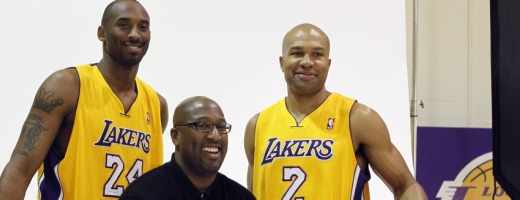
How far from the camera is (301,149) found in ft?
9.20

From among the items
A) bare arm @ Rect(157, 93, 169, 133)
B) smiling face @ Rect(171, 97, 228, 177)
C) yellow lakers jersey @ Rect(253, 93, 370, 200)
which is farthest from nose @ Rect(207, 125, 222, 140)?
bare arm @ Rect(157, 93, 169, 133)

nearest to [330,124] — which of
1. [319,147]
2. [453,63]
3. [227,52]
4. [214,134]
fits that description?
[319,147]

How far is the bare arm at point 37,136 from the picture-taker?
2.36m

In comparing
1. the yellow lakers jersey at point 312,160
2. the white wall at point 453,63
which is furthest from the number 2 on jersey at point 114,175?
the white wall at point 453,63

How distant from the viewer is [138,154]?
261 centimetres

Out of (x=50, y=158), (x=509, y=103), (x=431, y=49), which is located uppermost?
(x=431, y=49)

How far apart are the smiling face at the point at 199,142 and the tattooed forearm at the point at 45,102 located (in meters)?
0.42

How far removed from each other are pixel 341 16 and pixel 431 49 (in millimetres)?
1325

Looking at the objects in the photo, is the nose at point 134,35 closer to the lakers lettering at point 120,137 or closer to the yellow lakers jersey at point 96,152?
the yellow lakers jersey at point 96,152

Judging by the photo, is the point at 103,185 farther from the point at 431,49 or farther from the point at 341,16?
the point at 431,49

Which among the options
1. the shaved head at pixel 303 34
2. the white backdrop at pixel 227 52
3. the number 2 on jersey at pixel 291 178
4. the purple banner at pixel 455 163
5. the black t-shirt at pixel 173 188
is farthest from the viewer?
the purple banner at pixel 455 163

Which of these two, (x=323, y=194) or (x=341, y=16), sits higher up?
(x=341, y=16)

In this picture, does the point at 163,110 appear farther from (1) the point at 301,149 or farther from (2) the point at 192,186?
(2) the point at 192,186

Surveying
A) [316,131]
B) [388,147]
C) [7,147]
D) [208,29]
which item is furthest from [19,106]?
[388,147]
